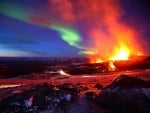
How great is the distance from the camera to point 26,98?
54.5ft

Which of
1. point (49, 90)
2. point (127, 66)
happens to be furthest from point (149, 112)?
point (127, 66)

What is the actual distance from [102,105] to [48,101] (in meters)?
3.88

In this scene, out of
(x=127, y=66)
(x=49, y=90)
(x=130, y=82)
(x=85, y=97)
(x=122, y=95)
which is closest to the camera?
(x=122, y=95)

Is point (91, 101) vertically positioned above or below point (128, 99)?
below

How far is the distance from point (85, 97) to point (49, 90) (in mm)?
3341

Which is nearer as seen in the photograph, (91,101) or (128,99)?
(128,99)

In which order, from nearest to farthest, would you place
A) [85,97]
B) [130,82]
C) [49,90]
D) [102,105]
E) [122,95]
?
1. [122,95]
2. [102,105]
3. [130,82]
4. [85,97]
5. [49,90]

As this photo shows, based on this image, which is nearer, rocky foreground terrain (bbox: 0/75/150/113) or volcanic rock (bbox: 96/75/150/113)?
volcanic rock (bbox: 96/75/150/113)

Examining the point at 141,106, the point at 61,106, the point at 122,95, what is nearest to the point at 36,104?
the point at 61,106

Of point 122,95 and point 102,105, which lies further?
point 102,105

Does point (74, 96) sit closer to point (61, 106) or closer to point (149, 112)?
point (61, 106)

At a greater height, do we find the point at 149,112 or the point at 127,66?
the point at 127,66

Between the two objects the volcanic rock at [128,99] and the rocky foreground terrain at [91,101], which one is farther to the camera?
the rocky foreground terrain at [91,101]

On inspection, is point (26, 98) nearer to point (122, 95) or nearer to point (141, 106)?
point (122, 95)
